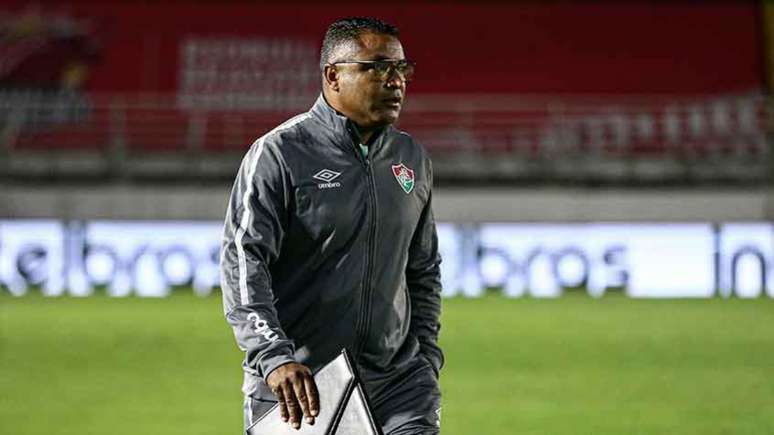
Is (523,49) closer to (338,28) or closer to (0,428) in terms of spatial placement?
(0,428)

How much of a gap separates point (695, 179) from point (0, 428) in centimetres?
1529

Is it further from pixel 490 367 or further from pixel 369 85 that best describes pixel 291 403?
pixel 490 367

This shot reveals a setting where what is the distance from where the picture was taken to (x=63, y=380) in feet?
33.3

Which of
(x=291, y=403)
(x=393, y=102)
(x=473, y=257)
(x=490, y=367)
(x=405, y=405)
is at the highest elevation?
(x=393, y=102)

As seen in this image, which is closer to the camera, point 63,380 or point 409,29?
point 63,380

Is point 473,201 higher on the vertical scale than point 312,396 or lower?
lower

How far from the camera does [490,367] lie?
1089 cm

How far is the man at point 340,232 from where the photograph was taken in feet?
12.5

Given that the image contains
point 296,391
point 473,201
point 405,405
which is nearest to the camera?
point 296,391

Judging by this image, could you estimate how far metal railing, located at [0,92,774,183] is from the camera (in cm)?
2153

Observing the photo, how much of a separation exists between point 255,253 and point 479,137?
2063cm

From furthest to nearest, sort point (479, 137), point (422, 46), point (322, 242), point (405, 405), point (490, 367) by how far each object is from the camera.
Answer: point (422, 46) → point (479, 137) → point (490, 367) → point (405, 405) → point (322, 242)

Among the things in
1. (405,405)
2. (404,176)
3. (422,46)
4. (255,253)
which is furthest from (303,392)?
(422,46)

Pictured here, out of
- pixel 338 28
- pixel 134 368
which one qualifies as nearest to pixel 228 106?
pixel 134 368
